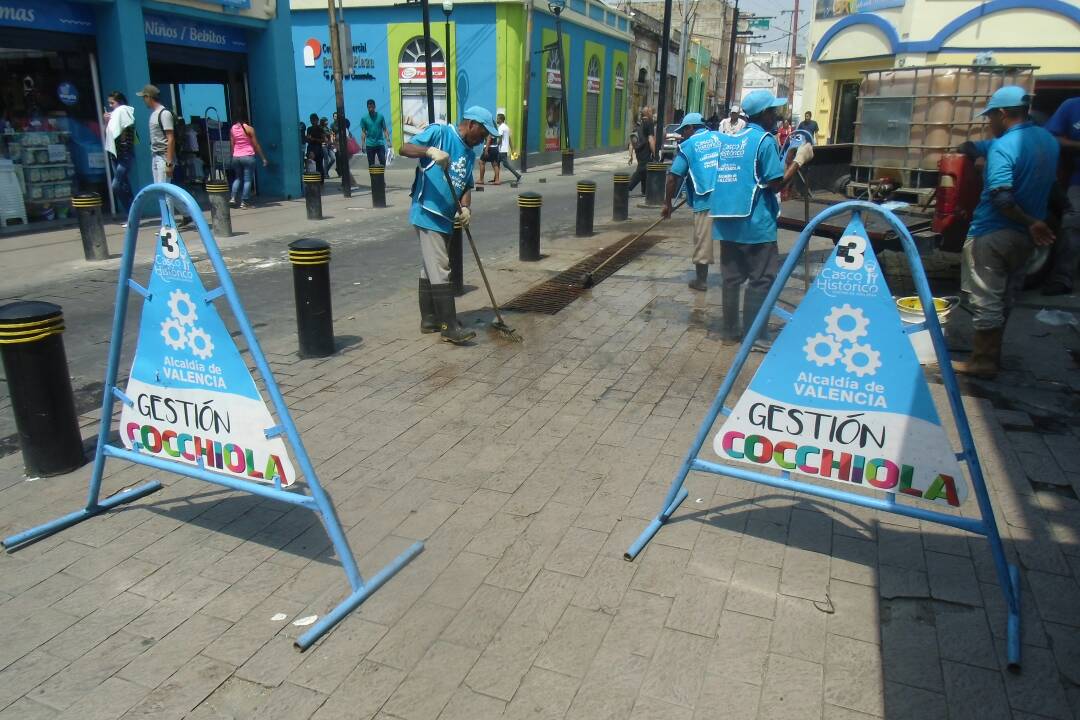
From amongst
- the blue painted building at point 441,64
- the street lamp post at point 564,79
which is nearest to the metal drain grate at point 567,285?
the street lamp post at point 564,79

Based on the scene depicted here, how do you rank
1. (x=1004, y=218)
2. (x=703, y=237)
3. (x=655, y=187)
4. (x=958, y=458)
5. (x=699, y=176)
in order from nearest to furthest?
(x=958, y=458) → (x=1004, y=218) → (x=699, y=176) → (x=703, y=237) → (x=655, y=187)

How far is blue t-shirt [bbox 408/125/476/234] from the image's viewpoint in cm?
622

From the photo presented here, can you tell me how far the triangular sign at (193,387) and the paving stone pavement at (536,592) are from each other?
0.54m

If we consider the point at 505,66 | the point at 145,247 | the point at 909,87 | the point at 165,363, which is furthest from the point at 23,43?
the point at 505,66

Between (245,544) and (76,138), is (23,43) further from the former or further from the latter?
(245,544)

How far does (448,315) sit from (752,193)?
104 inches

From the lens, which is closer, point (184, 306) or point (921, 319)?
point (184, 306)

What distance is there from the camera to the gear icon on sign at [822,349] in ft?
10.4

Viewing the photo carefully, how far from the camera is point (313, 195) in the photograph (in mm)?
13789

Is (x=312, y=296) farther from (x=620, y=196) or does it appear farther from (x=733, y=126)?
(x=620, y=196)

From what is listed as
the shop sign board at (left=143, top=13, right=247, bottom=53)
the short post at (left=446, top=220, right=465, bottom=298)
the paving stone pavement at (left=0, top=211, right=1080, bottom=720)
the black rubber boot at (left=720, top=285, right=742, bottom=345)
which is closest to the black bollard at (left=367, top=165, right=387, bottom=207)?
the shop sign board at (left=143, top=13, right=247, bottom=53)

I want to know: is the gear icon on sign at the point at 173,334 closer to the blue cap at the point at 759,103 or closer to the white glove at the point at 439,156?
the white glove at the point at 439,156

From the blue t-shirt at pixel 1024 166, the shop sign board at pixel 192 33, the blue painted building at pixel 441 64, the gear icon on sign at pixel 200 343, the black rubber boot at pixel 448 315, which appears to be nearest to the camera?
the gear icon on sign at pixel 200 343

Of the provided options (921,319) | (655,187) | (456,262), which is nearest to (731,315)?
(921,319)
